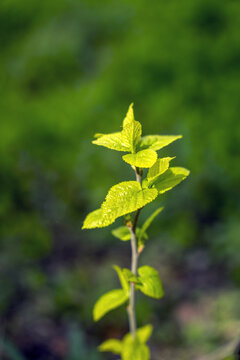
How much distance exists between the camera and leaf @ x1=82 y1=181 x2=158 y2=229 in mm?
820

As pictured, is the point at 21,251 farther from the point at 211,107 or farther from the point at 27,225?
the point at 211,107

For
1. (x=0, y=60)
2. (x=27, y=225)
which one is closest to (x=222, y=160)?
(x=27, y=225)

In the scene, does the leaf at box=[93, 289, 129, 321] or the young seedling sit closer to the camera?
the young seedling

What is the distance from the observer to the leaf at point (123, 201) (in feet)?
2.69

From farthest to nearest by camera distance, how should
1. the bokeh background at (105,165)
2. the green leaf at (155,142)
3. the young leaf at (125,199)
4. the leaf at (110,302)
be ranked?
the bokeh background at (105,165) → the leaf at (110,302) → the green leaf at (155,142) → the young leaf at (125,199)

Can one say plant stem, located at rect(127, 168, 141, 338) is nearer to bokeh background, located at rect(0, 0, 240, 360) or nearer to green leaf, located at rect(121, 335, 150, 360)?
green leaf, located at rect(121, 335, 150, 360)

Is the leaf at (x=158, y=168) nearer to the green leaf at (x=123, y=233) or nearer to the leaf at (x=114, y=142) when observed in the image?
the leaf at (x=114, y=142)

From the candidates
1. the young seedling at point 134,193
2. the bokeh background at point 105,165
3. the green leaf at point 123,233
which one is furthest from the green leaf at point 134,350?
the bokeh background at point 105,165

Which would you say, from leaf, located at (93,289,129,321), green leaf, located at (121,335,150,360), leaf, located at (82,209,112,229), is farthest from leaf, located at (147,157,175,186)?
green leaf, located at (121,335,150,360)

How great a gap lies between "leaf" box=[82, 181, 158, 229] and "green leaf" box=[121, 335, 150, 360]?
46cm

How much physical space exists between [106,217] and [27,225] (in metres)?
1.85

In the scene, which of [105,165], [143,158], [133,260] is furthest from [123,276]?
[105,165]

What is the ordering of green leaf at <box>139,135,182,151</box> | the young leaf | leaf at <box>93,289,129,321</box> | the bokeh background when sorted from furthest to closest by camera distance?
the bokeh background → leaf at <box>93,289,129,321</box> → green leaf at <box>139,135,182,151</box> → the young leaf

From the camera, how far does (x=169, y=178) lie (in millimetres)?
913
